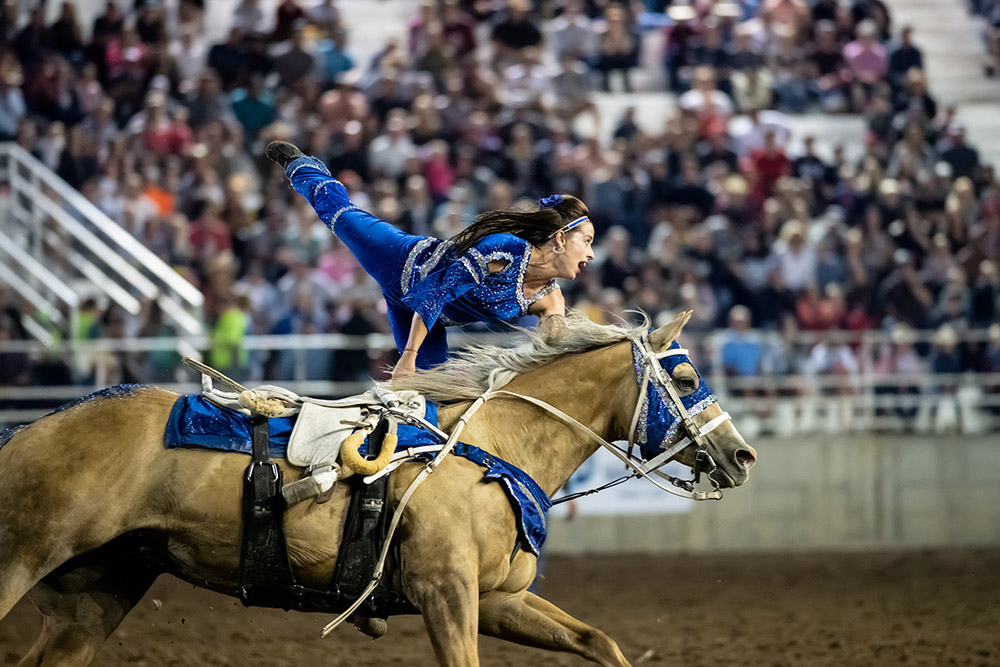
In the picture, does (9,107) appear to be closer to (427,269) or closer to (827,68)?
(827,68)

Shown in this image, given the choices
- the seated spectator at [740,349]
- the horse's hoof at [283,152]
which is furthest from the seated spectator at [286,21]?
the horse's hoof at [283,152]

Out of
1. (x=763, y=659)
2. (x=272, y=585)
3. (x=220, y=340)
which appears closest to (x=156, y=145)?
(x=220, y=340)

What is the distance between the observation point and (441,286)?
4.27m

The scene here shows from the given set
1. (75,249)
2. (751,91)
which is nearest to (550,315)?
(75,249)

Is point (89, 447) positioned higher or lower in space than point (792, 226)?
higher

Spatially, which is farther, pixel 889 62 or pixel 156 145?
pixel 889 62

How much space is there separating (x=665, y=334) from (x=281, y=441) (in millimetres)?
1209

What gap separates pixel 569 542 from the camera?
10352 mm

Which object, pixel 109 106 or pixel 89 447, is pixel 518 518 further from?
pixel 109 106

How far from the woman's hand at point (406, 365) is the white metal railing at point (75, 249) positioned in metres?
5.67

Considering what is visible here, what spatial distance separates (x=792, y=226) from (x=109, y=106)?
6151 mm

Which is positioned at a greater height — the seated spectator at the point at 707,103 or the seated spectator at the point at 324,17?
the seated spectator at the point at 324,17

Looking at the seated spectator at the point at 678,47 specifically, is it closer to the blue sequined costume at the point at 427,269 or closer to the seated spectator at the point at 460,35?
the seated spectator at the point at 460,35

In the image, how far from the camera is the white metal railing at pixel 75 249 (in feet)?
32.7
